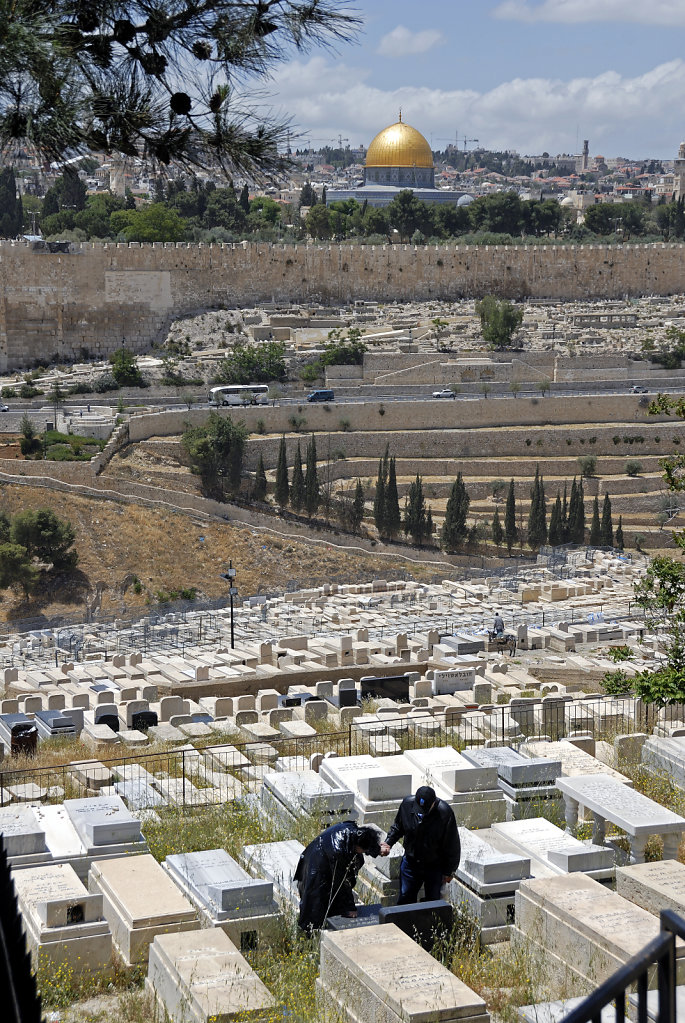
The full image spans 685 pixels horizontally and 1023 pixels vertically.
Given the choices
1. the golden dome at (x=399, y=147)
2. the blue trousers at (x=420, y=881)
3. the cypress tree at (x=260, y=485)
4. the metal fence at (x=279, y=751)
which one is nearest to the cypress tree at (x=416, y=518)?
the cypress tree at (x=260, y=485)

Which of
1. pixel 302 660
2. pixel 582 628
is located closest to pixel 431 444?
pixel 582 628

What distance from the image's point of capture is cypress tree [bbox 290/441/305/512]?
37094 mm

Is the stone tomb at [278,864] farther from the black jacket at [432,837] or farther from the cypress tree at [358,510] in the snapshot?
Result: the cypress tree at [358,510]

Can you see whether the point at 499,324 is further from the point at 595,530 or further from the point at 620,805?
the point at 620,805

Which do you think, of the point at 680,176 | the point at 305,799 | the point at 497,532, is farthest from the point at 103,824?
the point at 680,176

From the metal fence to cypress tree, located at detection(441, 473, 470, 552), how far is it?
2404 cm

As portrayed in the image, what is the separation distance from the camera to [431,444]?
41.3 m

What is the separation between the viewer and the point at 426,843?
6.77 meters

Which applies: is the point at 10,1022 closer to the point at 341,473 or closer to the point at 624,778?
the point at 624,778

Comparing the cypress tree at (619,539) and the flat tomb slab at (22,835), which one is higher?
the flat tomb slab at (22,835)

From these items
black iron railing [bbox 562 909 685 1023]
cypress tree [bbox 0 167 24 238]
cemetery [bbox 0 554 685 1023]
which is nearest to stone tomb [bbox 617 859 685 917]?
cemetery [bbox 0 554 685 1023]

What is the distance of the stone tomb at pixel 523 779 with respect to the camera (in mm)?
8453

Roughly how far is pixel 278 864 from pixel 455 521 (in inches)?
1163

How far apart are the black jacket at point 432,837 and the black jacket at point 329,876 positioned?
0.91 feet
